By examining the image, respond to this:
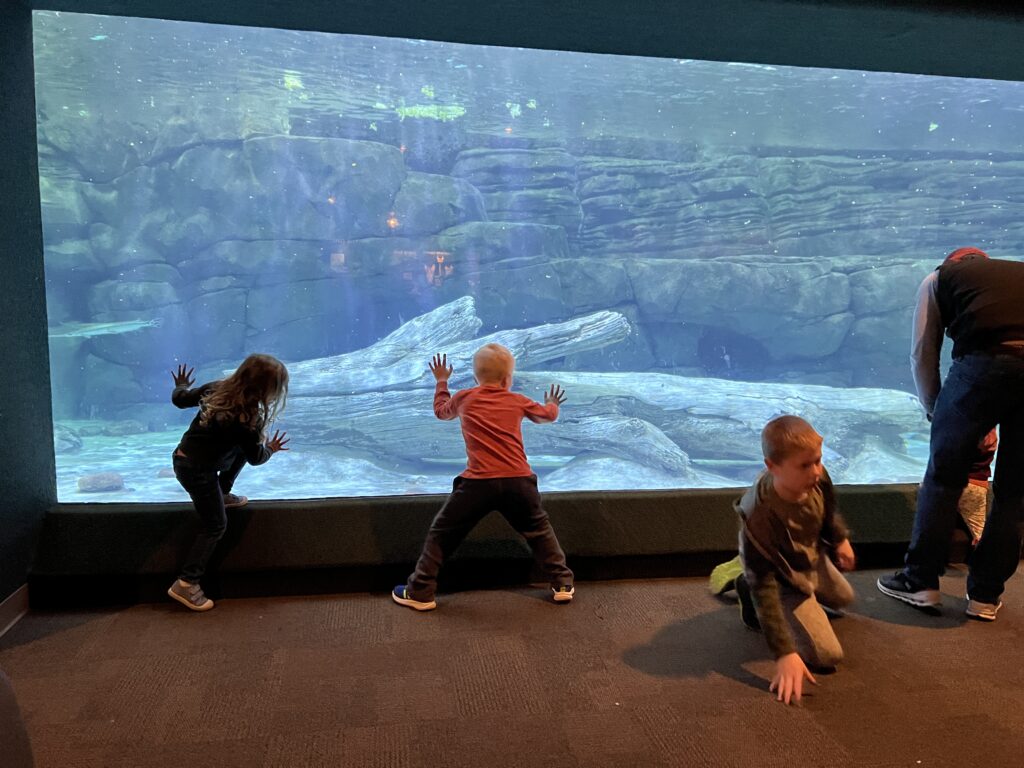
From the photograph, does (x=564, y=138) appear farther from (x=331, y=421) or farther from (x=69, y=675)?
(x=69, y=675)

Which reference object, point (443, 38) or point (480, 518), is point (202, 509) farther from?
point (443, 38)

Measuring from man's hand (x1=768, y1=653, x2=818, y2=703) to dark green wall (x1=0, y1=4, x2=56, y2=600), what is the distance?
262 centimetres

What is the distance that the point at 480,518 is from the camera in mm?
2582

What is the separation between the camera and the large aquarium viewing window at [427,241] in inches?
179

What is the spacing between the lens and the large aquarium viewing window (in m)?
4.55

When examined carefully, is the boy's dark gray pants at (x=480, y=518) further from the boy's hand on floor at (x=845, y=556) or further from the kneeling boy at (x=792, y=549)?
the boy's hand on floor at (x=845, y=556)

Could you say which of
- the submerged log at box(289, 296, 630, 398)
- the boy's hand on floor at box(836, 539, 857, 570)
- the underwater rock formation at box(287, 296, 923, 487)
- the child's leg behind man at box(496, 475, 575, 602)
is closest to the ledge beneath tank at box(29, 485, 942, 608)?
the child's leg behind man at box(496, 475, 575, 602)

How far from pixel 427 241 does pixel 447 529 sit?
9.28 ft

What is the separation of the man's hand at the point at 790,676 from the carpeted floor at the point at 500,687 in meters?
0.05

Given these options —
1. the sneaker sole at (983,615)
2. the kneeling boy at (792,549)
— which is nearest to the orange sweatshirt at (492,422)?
the kneeling boy at (792,549)

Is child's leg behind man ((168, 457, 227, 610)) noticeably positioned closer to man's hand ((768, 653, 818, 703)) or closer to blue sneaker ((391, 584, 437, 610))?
blue sneaker ((391, 584, 437, 610))

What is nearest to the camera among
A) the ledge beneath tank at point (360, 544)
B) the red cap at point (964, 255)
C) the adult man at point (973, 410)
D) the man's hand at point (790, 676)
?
the man's hand at point (790, 676)

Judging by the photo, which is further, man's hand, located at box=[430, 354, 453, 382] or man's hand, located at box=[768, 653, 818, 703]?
man's hand, located at box=[430, 354, 453, 382]

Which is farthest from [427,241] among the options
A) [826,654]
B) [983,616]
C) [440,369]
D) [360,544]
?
[983,616]
